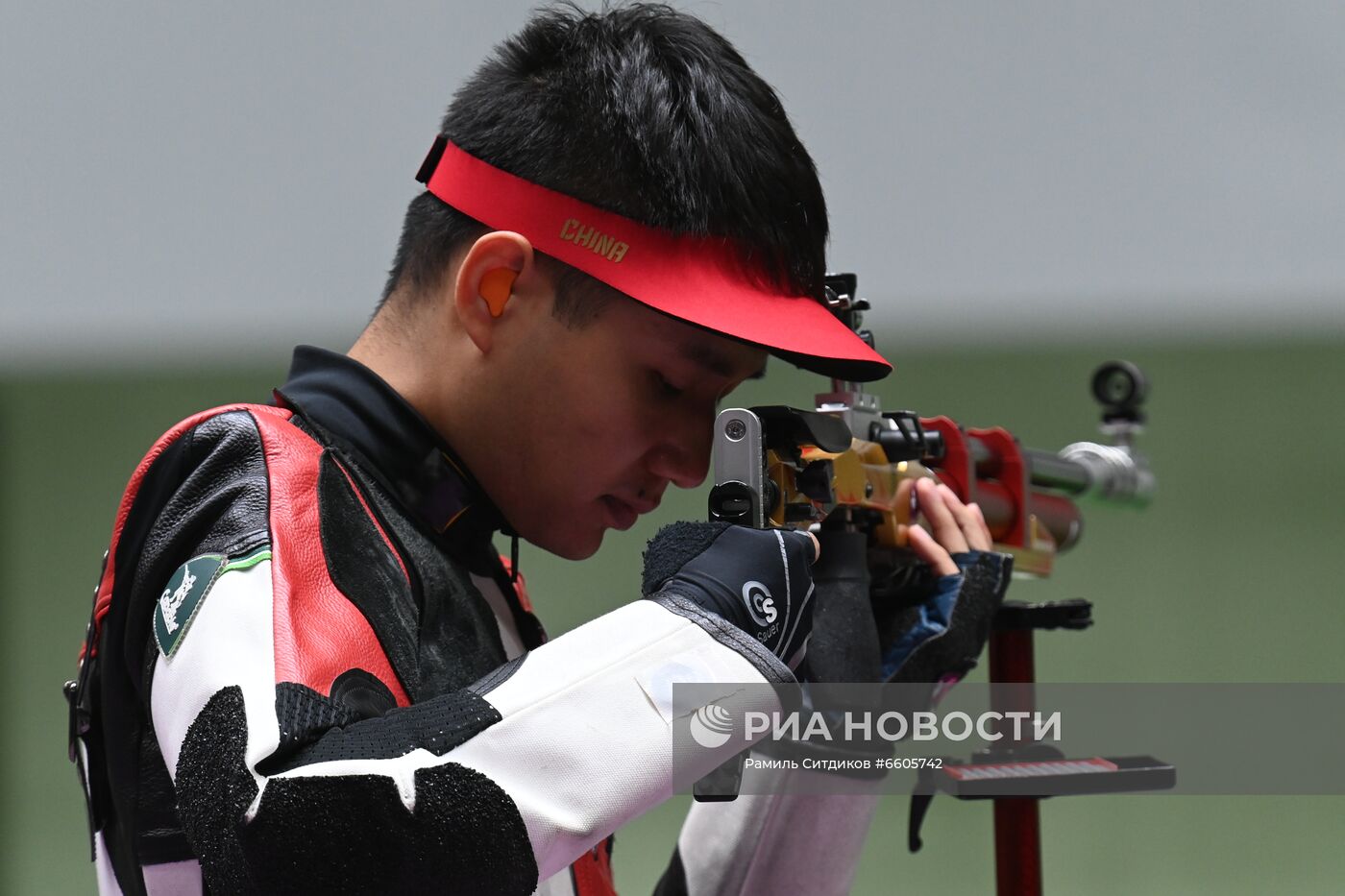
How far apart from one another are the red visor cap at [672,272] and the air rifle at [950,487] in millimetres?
38

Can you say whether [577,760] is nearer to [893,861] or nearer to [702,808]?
[702,808]

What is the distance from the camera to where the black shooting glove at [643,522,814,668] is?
1.93 ft

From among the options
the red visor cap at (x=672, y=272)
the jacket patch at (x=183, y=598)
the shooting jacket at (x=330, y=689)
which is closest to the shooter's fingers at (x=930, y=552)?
the red visor cap at (x=672, y=272)

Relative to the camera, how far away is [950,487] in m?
1.07

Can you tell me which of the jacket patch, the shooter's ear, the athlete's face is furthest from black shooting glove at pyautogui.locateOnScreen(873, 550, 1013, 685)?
the jacket patch

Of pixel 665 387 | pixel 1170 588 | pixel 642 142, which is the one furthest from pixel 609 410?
pixel 1170 588

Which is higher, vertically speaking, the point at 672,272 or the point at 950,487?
the point at 672,272

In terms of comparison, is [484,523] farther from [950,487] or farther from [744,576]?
[950,487]

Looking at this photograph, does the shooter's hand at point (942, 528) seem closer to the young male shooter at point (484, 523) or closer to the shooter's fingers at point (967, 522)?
the shooter's fingers at point (967, 522)

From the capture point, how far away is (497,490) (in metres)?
0.75

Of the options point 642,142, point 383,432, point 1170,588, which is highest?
point 642,142

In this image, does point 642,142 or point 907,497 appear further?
point 907,497

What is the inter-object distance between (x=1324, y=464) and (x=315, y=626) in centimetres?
193

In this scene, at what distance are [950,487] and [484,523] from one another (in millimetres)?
453
